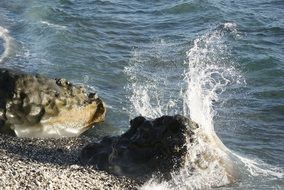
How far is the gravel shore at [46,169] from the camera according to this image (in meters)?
12.6

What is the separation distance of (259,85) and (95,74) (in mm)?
6176

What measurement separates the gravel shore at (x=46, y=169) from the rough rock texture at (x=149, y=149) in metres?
0.33

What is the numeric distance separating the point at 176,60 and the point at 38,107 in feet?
30.1

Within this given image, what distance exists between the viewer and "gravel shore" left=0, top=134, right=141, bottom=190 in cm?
1259

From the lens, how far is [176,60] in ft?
78.8

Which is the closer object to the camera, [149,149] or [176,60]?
[149,149]

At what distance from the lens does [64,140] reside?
16.2 m

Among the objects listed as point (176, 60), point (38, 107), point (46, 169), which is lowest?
point (176, 60)

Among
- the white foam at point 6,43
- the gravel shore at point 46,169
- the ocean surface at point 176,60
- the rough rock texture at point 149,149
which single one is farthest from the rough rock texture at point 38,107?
the white foam at point 6,43

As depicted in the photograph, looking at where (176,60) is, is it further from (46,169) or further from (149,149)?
(46,169)

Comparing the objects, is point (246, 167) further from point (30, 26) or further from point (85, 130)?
point (30, 26)

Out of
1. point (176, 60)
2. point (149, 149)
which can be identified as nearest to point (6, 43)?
point (176, 60)

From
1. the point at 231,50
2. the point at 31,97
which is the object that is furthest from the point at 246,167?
the point at 231,50

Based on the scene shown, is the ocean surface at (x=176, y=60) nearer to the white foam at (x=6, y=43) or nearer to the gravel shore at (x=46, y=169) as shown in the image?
the white foam at (x=6, y=43)
